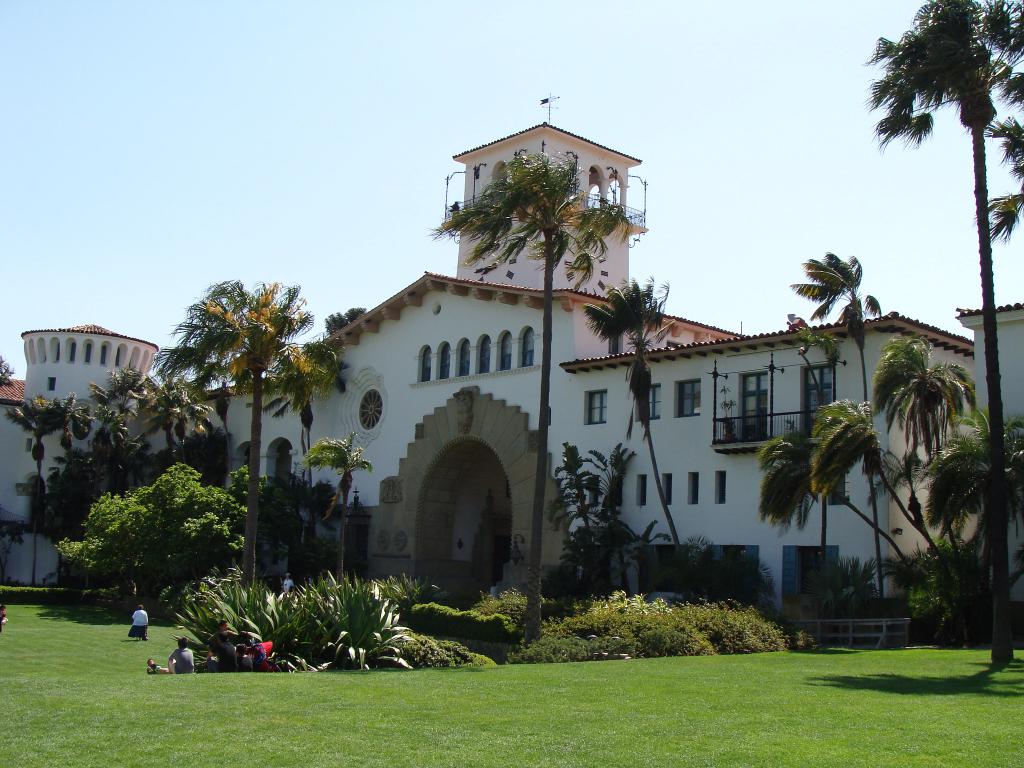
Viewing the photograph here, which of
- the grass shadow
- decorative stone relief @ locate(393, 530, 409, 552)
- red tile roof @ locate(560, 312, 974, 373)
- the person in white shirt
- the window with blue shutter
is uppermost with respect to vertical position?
red tile roof @ locate(560, 312, 974, 373)

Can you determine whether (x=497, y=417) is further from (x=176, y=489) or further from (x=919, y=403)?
(x=919, y=403)

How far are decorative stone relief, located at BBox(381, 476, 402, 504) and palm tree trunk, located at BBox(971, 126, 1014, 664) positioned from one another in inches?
1083

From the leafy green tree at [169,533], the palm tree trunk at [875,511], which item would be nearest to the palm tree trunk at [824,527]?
the palm tree trunk at [875,511]

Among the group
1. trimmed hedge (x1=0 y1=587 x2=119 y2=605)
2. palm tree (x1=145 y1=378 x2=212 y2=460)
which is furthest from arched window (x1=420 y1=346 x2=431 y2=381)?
trimmed hedge (x1=0 y1=587 x2=119 y2=605)

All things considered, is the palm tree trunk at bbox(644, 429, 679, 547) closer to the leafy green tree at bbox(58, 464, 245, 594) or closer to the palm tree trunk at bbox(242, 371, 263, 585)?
the palm tree trunk at bbox(242, 371, 263, 585)

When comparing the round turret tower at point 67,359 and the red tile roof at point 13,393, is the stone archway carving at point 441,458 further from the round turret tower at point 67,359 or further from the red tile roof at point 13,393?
the red tile roof at point 13,393

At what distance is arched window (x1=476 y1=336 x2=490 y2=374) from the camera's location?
141 ft

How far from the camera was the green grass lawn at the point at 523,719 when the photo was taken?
34.4 ft

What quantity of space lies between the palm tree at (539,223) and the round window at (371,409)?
70.5 ft

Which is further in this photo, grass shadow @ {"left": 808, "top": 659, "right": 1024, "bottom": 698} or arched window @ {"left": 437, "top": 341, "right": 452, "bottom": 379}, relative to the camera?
arched window @ {"left": 437, "top": 341, "right": 452, "bottom": 379}

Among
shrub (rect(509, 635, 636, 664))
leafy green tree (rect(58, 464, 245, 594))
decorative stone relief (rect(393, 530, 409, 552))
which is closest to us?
shrub (rect(509, 635, 636, 664))

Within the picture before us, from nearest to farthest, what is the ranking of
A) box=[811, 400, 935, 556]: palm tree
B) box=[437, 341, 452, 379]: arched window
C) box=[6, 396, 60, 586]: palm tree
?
box=[811, 400, 935, 556]: palm tree < box=[437, 341, 452, 379]: arched window < box=[6, 396, 60, 586]: palm tree

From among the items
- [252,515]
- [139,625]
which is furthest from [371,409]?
[252,515]

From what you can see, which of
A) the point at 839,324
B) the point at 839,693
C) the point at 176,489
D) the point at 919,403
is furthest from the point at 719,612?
the point at 176,489
